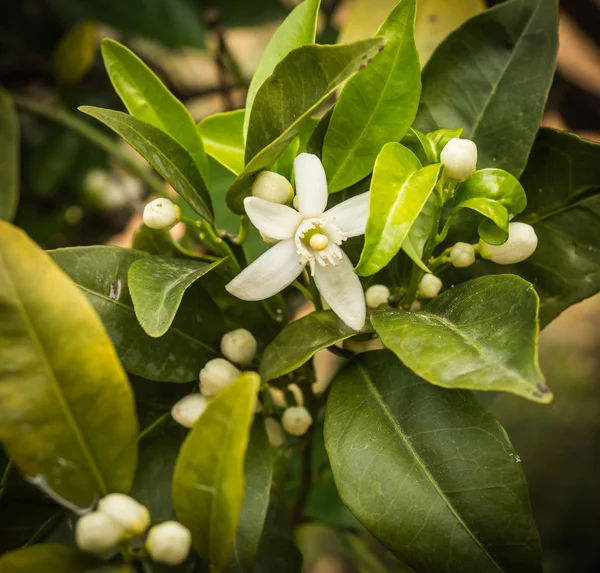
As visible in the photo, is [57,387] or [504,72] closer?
[57,387]

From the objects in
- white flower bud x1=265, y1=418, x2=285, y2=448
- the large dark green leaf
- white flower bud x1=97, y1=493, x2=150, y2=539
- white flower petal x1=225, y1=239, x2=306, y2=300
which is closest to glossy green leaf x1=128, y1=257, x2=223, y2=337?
white flower petal x1=225, y1=239, x2=306, y2=300

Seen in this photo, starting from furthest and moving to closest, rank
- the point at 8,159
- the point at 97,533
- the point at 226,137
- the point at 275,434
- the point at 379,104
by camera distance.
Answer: the point at 8,159
the point at 275,434
the point at 226,137
the point at 379,104
the point at 97,533

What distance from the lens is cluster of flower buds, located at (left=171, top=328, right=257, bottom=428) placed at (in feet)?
1.88

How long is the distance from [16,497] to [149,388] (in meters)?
0.15

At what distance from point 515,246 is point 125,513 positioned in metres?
0.40

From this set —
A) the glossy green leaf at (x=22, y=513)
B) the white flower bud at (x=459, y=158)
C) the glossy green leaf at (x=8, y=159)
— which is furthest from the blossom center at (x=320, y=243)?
the glossy green leaf at (x=8, y=159)

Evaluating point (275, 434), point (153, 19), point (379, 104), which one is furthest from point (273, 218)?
point (153, 19)

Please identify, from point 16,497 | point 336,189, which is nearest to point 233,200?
point 336,189

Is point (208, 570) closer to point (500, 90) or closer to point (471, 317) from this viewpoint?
point (471, 317)

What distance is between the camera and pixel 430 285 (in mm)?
605

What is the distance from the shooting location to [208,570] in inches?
23.7

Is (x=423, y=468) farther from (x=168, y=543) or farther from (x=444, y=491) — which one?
(x=168, y=543)

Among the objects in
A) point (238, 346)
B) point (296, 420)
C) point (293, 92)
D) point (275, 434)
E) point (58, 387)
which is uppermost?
point (293, 92)

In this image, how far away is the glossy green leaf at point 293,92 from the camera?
18.4 inches
